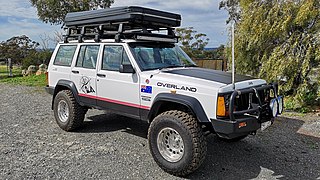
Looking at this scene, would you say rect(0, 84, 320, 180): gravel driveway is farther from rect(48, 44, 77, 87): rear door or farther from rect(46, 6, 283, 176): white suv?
rect(48, 44, 77, 87): rear door

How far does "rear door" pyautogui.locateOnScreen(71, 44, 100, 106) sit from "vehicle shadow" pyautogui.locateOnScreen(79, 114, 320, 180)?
938 mm

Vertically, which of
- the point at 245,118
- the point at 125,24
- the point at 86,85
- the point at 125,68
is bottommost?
the point at 245,118

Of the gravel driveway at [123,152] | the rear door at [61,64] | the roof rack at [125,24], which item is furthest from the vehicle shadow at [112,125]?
the roof rack at [125,24]

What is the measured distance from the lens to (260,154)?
478cm

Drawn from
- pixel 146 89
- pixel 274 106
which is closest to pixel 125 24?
pixel 146 89

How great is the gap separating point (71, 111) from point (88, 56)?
113cm

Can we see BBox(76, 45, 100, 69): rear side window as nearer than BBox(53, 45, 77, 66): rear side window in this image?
Yes

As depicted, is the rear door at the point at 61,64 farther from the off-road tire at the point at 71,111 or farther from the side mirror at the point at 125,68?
the side mirror at the point at 125,68

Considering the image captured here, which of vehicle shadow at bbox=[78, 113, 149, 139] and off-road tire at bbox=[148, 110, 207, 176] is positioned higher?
off-road tire at bbox=[148, 110, 207, 176]

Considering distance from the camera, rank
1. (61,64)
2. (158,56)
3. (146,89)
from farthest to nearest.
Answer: (61,64) < (158,56) < (146,89)

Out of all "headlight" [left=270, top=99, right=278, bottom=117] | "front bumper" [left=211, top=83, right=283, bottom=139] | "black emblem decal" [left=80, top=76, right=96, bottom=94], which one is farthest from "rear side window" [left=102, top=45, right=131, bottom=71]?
"headlight" [left=270, top=99, right=278, bottom=117]

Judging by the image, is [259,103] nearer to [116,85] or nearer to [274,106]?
[274,106]

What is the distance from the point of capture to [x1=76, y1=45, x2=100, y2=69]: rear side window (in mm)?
5266

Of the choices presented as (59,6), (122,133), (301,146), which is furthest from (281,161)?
(59,6)
